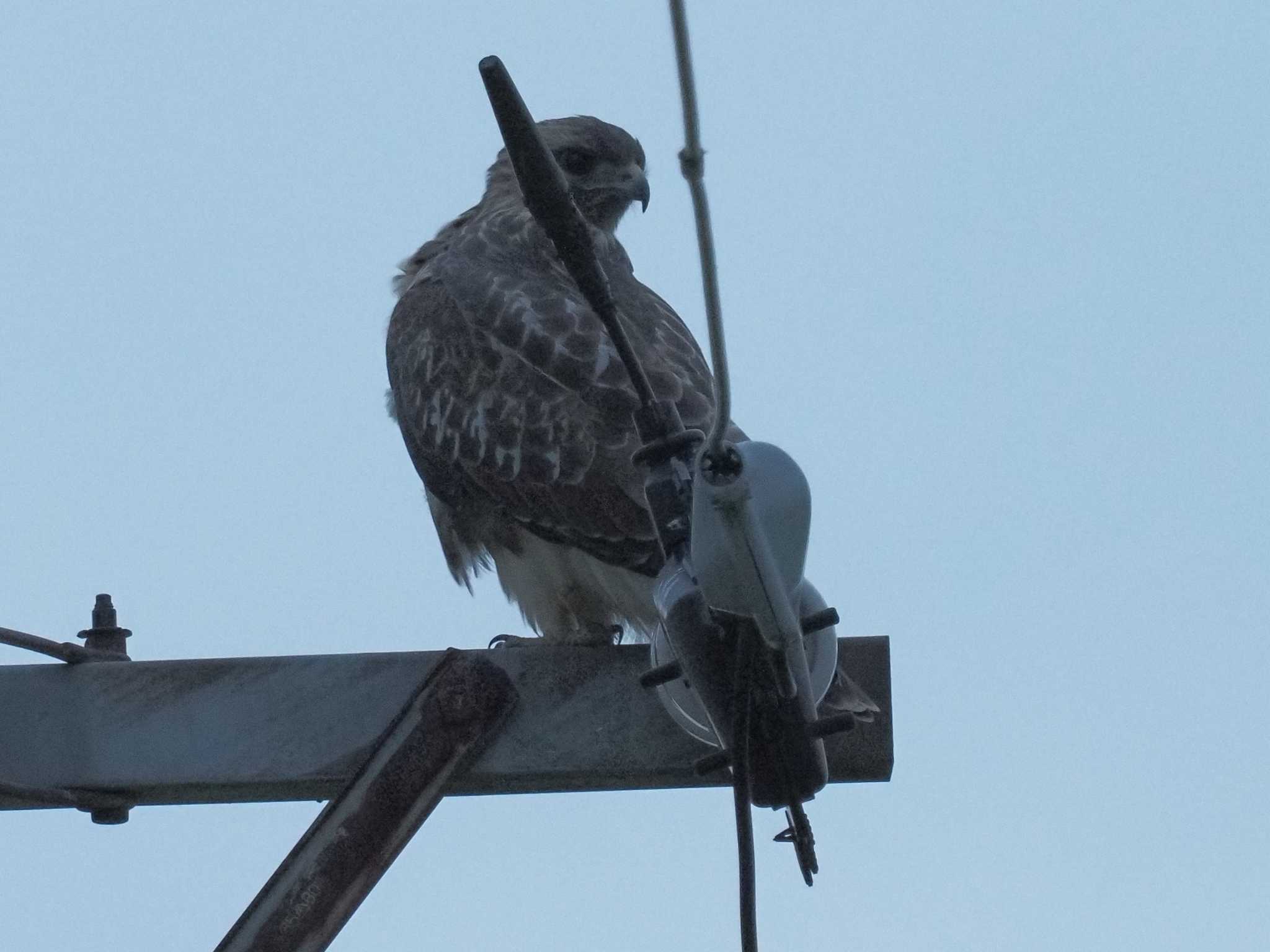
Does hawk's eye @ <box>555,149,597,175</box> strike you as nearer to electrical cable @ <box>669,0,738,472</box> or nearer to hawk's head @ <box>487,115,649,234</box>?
hawk's head @ <box>487,115,649,234</box>

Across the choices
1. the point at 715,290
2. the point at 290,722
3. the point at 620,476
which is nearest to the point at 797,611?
the point at 715,290

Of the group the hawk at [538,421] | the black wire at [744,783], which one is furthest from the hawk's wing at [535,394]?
the black wire at [744,783]

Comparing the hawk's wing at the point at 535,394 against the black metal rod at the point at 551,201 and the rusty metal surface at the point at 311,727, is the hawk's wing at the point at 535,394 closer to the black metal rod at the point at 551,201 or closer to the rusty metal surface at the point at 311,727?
the rusty metal surface at the point at 311,727

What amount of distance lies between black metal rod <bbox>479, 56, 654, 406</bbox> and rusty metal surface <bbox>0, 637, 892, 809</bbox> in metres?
1.23

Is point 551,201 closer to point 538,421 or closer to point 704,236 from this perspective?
point 704,236

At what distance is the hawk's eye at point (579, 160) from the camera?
812 cm

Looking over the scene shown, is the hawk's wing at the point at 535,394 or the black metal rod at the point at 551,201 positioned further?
the hawk's wing at the point at 535,394

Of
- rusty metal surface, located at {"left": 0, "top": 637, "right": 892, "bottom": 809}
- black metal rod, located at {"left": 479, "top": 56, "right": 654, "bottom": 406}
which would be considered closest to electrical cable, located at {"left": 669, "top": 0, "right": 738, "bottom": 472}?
black metal rod, located at {"left": 479, "top": 56, "right": 654, "bottom": 406}

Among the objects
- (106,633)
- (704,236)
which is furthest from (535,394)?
(704,236)

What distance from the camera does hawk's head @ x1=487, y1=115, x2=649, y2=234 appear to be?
8.09 meters

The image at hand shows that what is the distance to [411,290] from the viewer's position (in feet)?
23.6

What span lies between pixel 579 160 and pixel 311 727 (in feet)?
13.7

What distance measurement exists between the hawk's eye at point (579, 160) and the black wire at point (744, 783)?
526 cm

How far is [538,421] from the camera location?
6160mm
